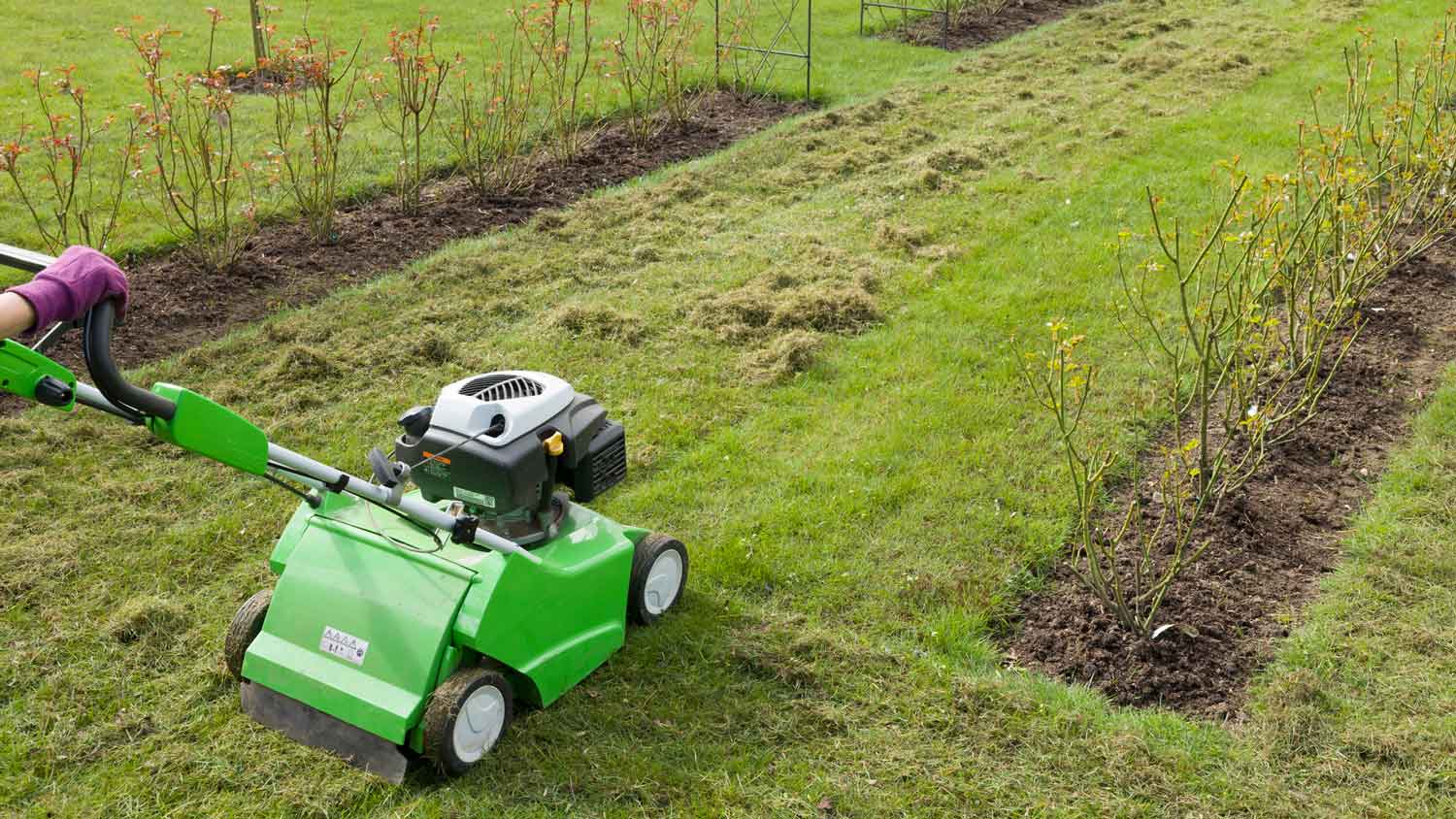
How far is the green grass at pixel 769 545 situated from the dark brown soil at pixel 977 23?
4.65 m

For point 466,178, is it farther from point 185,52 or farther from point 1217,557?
point 1217,557

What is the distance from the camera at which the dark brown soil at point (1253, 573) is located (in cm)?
377

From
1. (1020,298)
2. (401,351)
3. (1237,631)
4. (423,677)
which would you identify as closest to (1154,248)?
(1020,298)

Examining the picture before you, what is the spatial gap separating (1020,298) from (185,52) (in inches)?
323

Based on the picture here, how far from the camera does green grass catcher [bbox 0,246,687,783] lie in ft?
10.6

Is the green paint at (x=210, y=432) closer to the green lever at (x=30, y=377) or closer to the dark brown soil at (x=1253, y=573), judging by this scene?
the green lever at (x=30, y=377)

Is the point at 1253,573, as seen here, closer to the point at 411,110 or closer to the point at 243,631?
Answer: the point at 243,631

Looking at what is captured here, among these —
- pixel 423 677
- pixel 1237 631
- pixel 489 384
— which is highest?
pixel 489 384

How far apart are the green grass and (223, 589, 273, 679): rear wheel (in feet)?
0.46

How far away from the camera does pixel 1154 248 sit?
7188mm

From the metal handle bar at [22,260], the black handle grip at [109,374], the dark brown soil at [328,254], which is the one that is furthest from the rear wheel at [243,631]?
the dark brown soil at [328,254]

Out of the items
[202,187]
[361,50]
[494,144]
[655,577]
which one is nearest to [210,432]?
[655,577]

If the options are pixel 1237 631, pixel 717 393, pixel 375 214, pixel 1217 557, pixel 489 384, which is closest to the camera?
pixel 489 384

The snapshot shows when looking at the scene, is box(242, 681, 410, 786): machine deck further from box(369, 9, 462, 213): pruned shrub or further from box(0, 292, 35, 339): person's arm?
box(369, 9, 462, 213): pruned shrub
